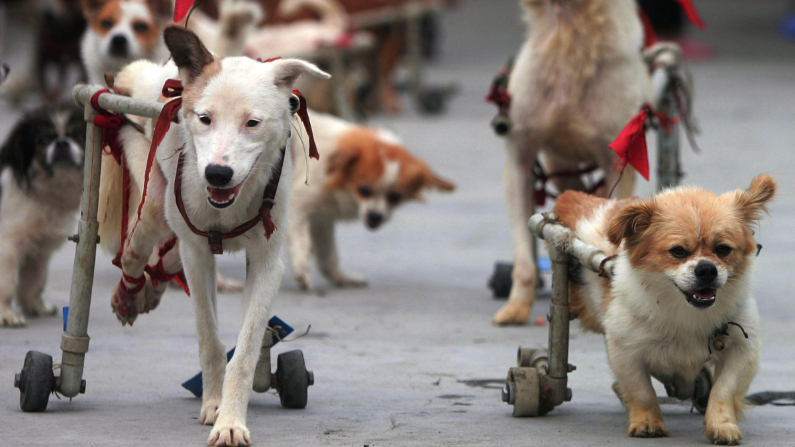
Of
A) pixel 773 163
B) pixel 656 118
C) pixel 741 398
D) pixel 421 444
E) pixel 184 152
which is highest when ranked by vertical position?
pixel 773 163

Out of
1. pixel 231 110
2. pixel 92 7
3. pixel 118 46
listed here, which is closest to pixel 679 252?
pixel 231 110

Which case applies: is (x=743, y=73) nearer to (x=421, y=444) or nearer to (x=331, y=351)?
(x=331, y=351)

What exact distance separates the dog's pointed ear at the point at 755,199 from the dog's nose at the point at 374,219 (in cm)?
340

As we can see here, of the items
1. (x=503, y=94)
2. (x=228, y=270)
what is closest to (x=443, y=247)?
(x=228, y=270)

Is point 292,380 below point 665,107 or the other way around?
below

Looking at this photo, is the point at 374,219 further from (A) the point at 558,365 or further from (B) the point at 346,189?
(A) the point at 558,365

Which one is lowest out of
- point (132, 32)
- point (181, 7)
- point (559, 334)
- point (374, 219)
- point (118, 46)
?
→ point (559, 334)

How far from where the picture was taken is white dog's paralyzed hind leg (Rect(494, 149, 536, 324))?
209 inches

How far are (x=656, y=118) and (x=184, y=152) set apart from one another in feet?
8.92

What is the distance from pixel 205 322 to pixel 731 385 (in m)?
1.67

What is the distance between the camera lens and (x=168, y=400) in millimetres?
3773

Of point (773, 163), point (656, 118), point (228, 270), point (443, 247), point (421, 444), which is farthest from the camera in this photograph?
point (773, 163)

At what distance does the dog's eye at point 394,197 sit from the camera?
259 inches

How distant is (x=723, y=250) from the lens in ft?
10.5
